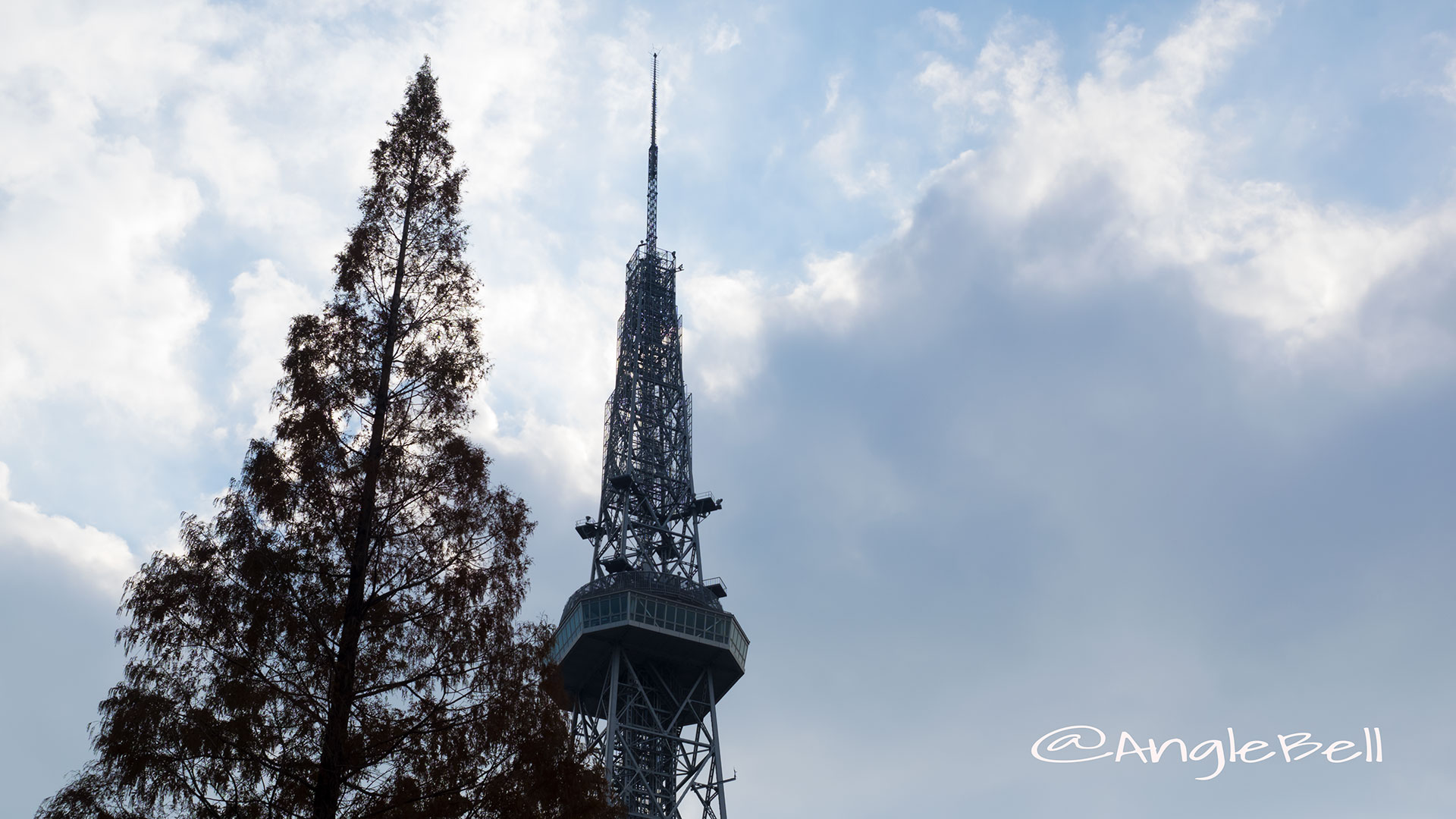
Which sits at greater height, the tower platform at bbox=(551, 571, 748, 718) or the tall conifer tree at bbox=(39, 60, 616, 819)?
the tower platform at bbox=(551, 571, 748, 718)

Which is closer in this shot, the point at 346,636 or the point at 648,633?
the point at 346,636

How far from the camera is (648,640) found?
86562 mm

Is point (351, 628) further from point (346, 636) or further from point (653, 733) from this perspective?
point (653, 733)

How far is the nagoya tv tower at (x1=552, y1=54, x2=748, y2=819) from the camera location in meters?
85.4

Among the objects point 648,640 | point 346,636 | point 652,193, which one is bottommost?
point 346,636

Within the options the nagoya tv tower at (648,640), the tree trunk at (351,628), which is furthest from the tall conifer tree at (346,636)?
the nagoya tv tower at (648,640)

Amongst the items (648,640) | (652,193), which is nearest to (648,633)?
(648,640)

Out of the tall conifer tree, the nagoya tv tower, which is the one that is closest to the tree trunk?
the tall conifer tree

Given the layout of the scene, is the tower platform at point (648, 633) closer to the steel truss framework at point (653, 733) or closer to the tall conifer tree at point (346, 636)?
the steel truss framework at point (653, 733)

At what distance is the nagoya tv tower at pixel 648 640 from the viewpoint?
85.4 metres

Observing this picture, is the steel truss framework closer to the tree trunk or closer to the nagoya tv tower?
the nagoya tv tower

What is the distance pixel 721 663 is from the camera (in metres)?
89.1

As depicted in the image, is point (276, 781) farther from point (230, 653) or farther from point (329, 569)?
point (329, 569)

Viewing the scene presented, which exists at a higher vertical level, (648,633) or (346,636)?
(648,633)
